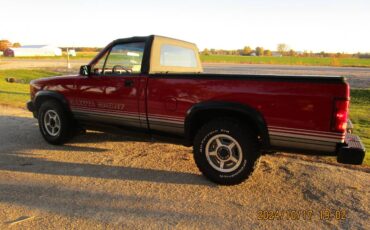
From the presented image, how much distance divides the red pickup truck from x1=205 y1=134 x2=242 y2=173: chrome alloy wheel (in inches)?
0.5

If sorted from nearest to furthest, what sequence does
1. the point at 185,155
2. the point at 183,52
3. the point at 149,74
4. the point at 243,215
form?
the point at 243,215 → the point at 149,74 → the point at 185,155 → the point at 183,52

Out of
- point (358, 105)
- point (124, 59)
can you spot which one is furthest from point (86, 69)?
point (358, 105)

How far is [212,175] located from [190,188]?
0.35 meters

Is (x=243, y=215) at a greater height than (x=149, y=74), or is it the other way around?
(x=149, y=74)

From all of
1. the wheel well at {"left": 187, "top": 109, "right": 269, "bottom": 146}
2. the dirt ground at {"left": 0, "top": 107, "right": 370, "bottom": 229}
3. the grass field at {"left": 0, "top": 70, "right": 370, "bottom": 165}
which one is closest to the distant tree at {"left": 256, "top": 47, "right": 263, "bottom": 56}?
the grass field at {"left": 0, "top": 70, "right": 370, "bottom": 165}

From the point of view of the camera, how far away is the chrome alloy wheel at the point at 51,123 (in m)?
5.36

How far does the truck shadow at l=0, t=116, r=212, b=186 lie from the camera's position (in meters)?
4.04

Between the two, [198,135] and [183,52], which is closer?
[198,135]

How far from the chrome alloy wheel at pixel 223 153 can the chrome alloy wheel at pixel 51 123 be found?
9.83ft

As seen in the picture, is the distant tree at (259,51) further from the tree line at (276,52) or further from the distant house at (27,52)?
the distant house at (27,52)

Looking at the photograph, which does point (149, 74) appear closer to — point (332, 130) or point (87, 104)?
point (87, 104)

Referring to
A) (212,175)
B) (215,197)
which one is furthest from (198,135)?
(215,197)

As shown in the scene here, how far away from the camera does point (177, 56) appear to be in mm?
5199

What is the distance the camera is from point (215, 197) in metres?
3.46
